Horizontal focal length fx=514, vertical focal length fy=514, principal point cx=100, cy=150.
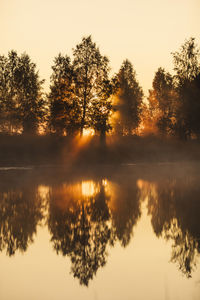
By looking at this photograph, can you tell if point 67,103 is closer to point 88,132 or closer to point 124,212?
point 88,132

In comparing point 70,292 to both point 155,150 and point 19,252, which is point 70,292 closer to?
point 19,252

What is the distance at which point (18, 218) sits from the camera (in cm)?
1461

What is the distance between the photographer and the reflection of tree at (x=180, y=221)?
9.62 m

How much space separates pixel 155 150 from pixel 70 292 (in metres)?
56.9

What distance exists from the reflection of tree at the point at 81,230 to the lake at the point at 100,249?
0.02 metres

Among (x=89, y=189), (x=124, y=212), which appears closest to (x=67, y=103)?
(x=89, y=189)

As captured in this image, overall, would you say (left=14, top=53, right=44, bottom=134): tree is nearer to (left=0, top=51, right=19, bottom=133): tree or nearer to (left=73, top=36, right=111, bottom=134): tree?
(left=0, top=51, right=19, bottom=133): tree

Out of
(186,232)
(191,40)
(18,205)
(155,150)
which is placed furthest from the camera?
(191,40)

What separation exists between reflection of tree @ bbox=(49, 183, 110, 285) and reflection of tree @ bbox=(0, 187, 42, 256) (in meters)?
0.54

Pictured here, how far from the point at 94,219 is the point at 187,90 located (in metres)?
56.3

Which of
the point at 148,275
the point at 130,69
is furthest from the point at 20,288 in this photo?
the point at 130,69

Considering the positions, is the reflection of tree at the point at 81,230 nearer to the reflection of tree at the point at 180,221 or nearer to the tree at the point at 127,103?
the reflection of tree at the point at 180,221

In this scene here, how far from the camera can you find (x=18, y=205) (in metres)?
17.8

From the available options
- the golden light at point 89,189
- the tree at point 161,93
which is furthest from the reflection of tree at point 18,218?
the tree at point 161,93
